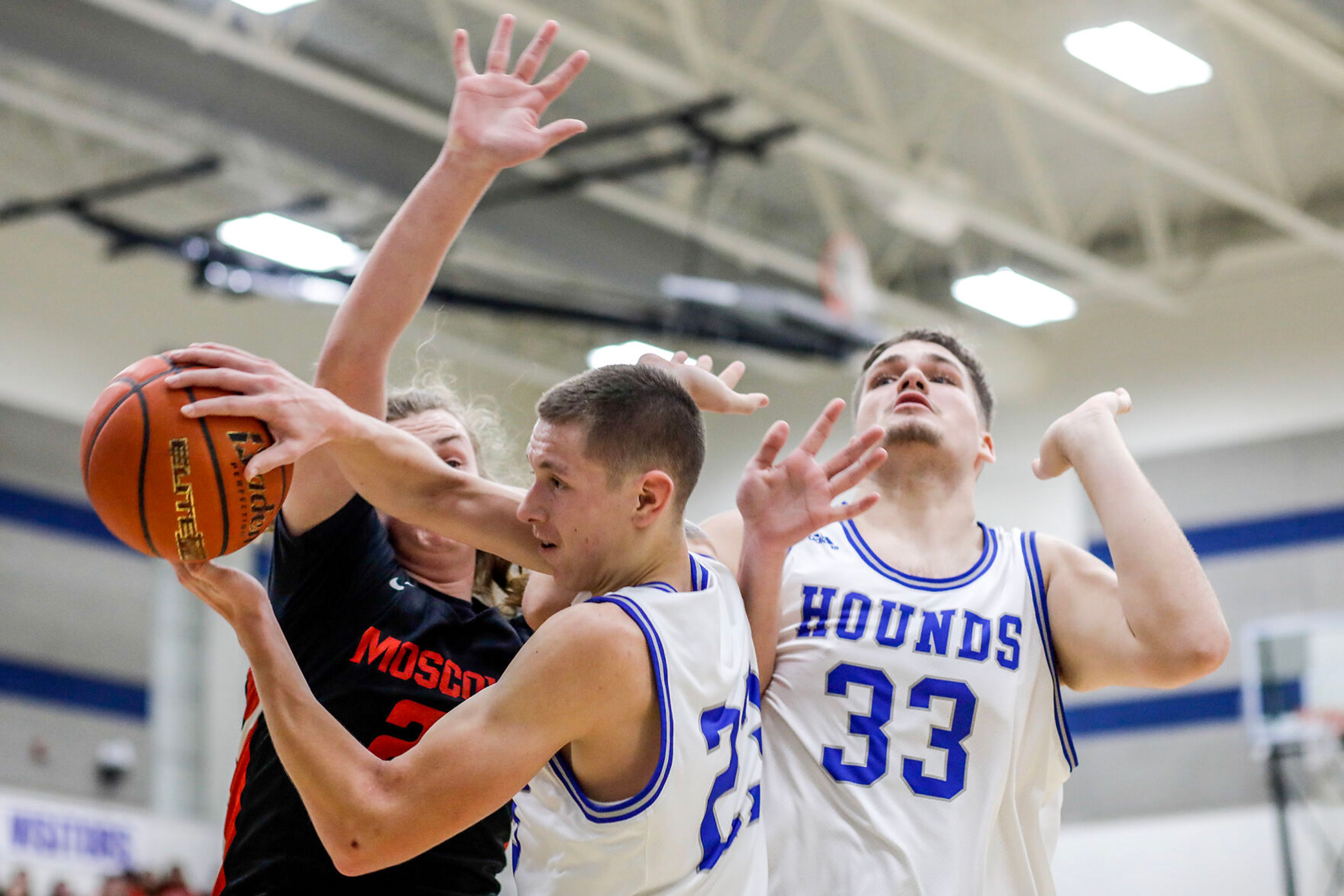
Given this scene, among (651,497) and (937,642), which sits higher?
(651,497)

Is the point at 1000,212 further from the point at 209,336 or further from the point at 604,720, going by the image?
the point at 604,720

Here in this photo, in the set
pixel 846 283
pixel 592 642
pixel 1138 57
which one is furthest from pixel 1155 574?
pixel 846 283

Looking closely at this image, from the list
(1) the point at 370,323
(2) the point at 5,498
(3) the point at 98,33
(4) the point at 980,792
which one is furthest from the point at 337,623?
(2) the point at 5,498

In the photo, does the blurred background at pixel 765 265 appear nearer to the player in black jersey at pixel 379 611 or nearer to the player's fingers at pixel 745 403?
the player's fingers at pixel 745 403

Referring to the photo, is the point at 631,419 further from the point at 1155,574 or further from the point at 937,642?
the point at 1155,574

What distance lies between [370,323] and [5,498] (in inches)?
574

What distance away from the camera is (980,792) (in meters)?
3.69

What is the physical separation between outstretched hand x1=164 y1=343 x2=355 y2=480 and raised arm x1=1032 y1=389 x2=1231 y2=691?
1.80 metres

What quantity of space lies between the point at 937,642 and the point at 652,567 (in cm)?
95

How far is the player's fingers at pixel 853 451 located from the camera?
339 cm

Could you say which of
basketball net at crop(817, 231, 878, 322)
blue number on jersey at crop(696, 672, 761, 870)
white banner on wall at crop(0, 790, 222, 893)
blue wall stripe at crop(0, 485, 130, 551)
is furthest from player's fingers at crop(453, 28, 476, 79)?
blue wall stripe at crop(0, 485, 130, 551)

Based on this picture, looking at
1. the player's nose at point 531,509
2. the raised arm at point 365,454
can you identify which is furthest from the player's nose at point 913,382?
the player's nose at point 531,509

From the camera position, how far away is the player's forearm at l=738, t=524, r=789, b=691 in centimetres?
349

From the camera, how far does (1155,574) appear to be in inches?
144
